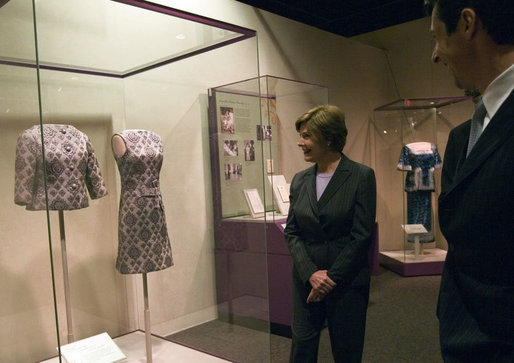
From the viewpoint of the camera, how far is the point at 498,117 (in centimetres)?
74

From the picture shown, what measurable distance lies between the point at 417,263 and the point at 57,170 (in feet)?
14.9

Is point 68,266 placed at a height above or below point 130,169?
below

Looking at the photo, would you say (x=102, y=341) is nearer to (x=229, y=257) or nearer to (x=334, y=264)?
(x=229, y=257)

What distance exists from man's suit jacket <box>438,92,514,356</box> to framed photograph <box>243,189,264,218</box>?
1937 millimetres

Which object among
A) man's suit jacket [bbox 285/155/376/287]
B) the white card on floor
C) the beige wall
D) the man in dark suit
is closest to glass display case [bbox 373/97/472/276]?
the beige wall

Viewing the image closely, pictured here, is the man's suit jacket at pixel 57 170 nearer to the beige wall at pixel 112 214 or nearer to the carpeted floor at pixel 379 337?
the beige wall at pixel 112 214

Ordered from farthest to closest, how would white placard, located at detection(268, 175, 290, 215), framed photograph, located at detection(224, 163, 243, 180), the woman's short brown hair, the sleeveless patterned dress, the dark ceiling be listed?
the dark ceiling, white placard, located at detection(268, 175, 290, 215), framed photograph, located at detection(224, 163, 243, 180), the sleeveless patterned dress, the woman's short brown hair

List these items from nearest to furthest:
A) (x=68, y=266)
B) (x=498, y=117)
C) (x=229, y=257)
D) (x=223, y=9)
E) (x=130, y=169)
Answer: (x=498, y=117) < (x=130, y=169) < (x=68, y=266) < (x=229, y=257) < (x=223, y=9)

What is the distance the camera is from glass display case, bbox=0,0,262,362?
1.75 meters

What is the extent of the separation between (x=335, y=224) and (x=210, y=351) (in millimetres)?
1428

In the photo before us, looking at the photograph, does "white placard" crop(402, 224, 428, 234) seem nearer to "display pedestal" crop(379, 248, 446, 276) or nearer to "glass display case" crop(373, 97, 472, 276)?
"glass display case" crop(373, 97, 472, 276)

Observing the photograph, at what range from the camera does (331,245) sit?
1.87 meters

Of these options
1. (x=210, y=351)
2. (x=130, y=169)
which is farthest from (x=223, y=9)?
(x=210, y=351)

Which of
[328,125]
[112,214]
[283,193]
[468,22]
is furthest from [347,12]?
[468,22]
